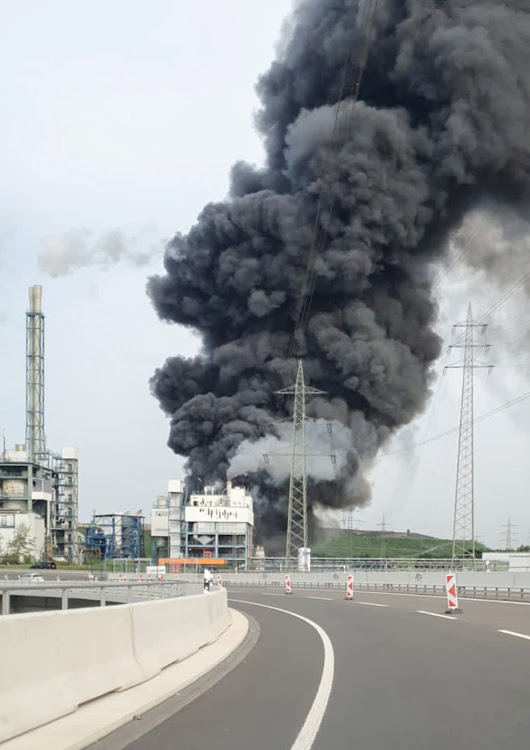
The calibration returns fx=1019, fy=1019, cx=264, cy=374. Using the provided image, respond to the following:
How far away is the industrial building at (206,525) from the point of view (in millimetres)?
87500

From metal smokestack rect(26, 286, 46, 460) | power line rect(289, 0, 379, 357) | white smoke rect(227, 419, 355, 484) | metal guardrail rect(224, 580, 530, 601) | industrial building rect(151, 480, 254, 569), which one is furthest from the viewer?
metal smokestack rect(26, 286, 46, 460)

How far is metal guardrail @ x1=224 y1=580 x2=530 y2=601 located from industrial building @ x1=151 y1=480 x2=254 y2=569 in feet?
54.6

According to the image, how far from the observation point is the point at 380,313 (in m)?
77.6

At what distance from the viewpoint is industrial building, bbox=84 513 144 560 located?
10500 centimetres

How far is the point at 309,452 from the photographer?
77750mm

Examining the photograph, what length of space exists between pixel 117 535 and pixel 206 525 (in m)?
18.5

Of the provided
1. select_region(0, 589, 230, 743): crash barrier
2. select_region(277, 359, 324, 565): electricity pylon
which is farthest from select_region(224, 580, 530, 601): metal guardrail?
select_region(0, 589, 230, 743): crash barrier

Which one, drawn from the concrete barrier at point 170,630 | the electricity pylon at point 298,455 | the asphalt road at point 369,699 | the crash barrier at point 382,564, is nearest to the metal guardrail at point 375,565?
the crash barrier at point 382,564

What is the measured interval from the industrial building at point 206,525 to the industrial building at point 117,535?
635 centimetres

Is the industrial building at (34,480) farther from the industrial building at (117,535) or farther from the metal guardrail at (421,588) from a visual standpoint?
the metal guardrail at (421,588)

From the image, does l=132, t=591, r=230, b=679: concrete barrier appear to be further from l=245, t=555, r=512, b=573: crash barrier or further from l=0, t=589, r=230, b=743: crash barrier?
l=245, t=555, r=512, b=573: crash barrier

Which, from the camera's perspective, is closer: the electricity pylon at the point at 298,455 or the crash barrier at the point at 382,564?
the crash barrier at the point at 382,564

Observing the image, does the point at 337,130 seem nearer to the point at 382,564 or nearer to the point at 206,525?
the point at 382,564

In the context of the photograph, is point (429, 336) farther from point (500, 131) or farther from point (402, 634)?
point (402, 634)
